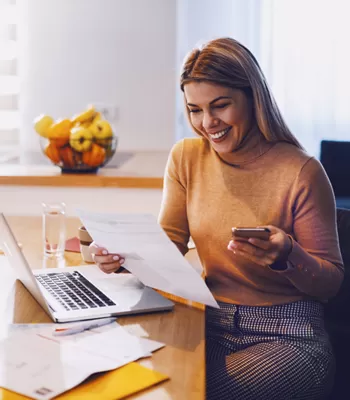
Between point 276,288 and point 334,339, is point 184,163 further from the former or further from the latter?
point 334,339

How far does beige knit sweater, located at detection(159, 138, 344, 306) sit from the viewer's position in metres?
1.59

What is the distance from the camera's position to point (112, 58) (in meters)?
3.46

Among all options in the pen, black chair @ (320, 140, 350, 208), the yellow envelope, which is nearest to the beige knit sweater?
the pen

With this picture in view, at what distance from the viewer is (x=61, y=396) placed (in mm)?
1007

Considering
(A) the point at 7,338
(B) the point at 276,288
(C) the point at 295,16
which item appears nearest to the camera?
(A) the point at 7,338

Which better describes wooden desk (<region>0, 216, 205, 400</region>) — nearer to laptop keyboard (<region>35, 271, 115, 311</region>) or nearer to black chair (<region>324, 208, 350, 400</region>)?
laptop keyboard (<region>35, 271, 115, 311</region>)

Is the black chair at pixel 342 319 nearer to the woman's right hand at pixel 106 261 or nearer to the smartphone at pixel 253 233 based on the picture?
the smartphone at pixel 253 233

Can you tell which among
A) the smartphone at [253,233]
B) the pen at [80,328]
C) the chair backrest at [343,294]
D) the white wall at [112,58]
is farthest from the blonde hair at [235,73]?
the white wall at [112,58]

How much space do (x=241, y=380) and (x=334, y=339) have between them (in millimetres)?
459

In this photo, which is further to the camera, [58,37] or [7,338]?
[58,37]

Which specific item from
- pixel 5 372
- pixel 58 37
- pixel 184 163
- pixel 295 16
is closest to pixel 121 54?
pixel 58 37

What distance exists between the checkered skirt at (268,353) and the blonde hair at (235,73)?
383mm

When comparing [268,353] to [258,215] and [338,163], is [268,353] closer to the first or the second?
[258,215]

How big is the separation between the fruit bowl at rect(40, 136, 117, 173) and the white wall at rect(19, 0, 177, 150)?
976mm
